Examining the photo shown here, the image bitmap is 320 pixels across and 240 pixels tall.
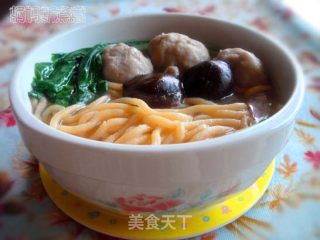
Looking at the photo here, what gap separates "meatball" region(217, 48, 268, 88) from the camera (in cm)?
83

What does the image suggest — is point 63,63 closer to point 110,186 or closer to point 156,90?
point 156,90

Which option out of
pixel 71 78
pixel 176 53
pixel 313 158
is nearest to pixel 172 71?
pixel 176 53

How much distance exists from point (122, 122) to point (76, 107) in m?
0.12

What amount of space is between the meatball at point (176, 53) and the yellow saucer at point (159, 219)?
273 mm

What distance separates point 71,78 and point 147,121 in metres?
0.27

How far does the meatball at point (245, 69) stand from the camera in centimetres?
83

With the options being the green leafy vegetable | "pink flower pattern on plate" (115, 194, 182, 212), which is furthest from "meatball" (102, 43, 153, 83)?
"pink flower pattern on plate" (115, 194, 182, 212)

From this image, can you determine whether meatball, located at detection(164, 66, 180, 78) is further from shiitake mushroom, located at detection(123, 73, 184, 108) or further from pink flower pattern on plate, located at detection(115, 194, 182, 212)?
pink flower pattern on plate, located at detection(115, 194, 182, 212)

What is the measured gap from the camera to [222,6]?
5.09 ft

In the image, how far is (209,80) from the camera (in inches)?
31.0

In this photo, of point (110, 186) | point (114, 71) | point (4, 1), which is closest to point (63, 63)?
point (114, 71)

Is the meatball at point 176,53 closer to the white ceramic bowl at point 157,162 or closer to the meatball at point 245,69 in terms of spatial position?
the meatball at point 245,69

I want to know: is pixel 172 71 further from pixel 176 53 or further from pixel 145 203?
pixel 145 203

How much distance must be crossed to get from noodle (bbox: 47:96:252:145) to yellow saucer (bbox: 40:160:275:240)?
0.39ft
